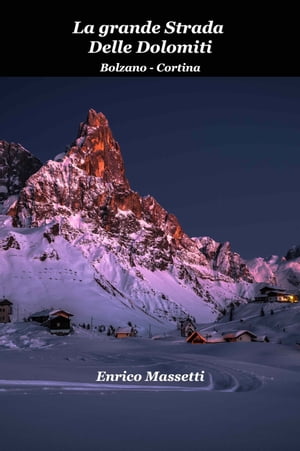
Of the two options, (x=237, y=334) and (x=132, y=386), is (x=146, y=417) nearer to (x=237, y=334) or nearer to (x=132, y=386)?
(x=132, y=386)

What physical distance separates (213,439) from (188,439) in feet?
1.77

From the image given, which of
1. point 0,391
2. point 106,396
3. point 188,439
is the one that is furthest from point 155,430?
point 0,391

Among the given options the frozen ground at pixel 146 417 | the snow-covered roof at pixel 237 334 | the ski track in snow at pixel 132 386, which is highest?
the frozen ground at pixel 146 417

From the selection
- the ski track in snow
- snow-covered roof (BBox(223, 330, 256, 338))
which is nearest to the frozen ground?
the ski track in snow

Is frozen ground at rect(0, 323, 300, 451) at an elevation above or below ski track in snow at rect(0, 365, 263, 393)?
above

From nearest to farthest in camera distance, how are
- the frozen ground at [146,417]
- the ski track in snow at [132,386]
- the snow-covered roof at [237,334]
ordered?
the frozen ground at [146,417] < the ski track in snow at [132,386] < the snow-covered roof at [237,334]

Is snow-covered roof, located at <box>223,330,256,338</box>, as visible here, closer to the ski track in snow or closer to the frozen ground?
the ski track in snow

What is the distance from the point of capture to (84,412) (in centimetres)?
1405

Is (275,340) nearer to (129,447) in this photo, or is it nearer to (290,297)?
(290,297)

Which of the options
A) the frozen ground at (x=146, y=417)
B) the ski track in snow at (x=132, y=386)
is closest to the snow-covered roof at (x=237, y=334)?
the ski track in snow at (x=132, y=386)

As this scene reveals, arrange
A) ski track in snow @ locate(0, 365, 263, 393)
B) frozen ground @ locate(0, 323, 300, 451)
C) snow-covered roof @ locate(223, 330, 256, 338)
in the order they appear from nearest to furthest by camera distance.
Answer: frozen ground @ locate(0, 323, 300, 451) < ski track in snow @ locate(0, 365, 263, 393) < snow-covered roof @ locate(223, 330, 256, 338)

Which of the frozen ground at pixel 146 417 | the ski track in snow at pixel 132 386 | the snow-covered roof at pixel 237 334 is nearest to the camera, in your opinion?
the frozen ground at pixel 146 417

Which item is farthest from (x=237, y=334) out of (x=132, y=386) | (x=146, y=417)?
(x=146, y=417)

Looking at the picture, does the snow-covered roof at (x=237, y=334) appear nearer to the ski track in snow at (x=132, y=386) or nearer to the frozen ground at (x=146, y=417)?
the ski track in snow at (x=132, y=386)
